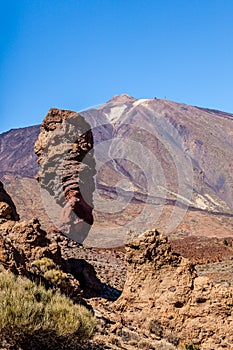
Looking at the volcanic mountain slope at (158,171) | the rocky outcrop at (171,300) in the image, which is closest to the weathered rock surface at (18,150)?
Result: the volcanic mountain slope at (158,171)

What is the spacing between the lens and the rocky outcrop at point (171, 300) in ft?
26.2

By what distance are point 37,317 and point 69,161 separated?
1191 centimetres

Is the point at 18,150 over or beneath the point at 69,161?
beneath

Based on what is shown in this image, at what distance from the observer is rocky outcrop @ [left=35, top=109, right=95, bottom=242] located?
56.5 feet

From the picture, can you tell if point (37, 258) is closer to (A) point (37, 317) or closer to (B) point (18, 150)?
(A) point (37, 317)

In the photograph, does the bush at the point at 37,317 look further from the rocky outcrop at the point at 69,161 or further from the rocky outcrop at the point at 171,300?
the rocky outcrop at the point at 69,161

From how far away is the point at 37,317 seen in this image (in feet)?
18.6

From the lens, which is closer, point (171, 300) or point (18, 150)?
point (171, 300)

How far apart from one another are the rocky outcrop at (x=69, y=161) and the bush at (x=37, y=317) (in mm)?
10654

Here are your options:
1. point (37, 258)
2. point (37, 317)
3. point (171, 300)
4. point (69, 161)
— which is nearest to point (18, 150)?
point (69, 161)

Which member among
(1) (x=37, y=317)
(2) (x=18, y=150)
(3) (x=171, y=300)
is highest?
(3) (x=171, y=300)

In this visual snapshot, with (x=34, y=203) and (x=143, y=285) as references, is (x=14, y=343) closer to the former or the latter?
(x=143, y=285)

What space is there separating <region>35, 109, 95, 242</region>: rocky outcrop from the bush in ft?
35.0

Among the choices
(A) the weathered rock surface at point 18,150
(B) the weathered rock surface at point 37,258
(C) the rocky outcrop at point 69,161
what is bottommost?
(A) the weathered rock surface at point 18,150
